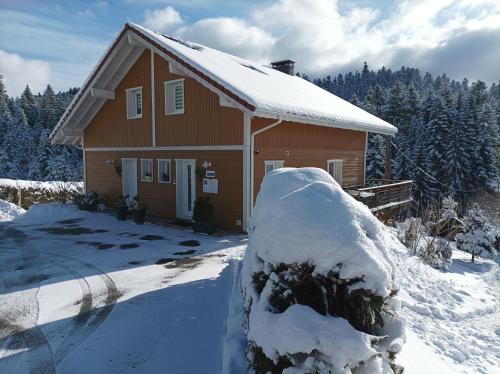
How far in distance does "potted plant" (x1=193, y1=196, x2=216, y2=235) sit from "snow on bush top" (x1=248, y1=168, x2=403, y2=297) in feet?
24.2

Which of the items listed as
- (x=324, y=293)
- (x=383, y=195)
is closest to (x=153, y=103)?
(x=383, y=195)

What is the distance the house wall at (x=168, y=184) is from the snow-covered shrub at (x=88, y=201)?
2.30 feet

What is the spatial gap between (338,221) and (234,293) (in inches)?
114

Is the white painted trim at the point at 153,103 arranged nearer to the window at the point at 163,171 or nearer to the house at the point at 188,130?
the house at the point at 188,130

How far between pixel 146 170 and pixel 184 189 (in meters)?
2.27

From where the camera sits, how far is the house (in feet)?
35.0

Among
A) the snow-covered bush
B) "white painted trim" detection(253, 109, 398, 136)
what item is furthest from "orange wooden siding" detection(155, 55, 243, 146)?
the snow-covered bush

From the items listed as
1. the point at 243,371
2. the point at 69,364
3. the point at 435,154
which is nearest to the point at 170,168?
the point at 69,364

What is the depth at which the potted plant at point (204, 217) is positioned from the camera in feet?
34.4

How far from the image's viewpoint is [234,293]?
516cm

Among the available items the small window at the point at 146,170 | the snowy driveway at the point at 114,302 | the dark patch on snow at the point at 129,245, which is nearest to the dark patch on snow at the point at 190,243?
the snowy driveway at the point at 114,302

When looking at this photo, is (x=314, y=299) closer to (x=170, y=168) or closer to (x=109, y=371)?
(x=109, y=371)

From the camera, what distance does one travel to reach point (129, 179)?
587 inches

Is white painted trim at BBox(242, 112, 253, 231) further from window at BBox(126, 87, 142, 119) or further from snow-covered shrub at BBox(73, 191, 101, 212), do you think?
snow-covered shrub at BBox(73, 191, 101, 212)
